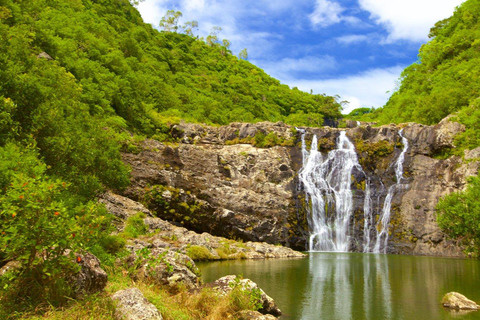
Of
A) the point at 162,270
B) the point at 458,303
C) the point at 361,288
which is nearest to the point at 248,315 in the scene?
the point at 162,270

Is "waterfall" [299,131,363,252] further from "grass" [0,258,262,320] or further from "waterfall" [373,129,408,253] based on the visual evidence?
"grass" [0,258,262,320]

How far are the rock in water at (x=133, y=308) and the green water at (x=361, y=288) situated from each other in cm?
656

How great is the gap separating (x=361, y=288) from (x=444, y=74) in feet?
220

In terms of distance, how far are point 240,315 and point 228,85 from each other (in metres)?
79.6

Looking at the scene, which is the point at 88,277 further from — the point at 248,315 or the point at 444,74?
the point at 444,74

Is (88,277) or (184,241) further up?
(88,277)

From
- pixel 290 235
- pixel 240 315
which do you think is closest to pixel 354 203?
pixel 290 235

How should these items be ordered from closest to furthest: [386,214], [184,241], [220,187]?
[184,241], [220,187], [386,214]

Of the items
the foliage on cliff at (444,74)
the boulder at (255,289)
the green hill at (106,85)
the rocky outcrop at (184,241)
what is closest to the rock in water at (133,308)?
the boulder at (255,289)

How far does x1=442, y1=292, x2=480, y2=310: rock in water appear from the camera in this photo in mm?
16031

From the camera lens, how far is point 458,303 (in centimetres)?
1623

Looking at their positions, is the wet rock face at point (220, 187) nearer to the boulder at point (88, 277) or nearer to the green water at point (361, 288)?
the green water at point (361, 288)

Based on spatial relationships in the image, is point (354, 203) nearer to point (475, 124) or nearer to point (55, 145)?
point (475, 124)

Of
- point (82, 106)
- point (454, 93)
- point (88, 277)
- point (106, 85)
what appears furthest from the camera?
point (454, 93)
